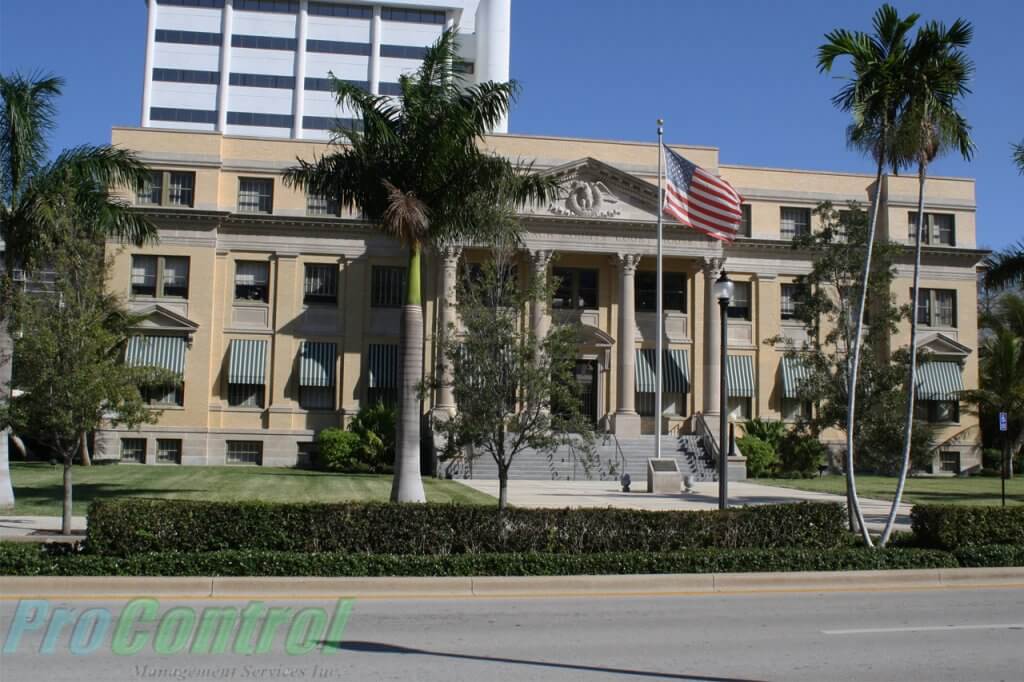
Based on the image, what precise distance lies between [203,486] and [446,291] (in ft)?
Result: 42.7

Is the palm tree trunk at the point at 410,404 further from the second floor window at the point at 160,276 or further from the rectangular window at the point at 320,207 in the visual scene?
the second floor window at the point at 160,276

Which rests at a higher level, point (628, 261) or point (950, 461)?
point (628, 261)

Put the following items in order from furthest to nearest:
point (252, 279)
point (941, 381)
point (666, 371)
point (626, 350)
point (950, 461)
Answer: point (950, 461)
point (941, 381)
point (666, 371)
point (252, 279)
point (626, 350)

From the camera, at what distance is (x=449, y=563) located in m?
12.7

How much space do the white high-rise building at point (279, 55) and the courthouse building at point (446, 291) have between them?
33.5m

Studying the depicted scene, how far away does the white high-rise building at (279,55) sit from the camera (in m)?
71.9

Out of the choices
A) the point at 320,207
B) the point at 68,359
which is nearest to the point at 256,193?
the point at 320,207

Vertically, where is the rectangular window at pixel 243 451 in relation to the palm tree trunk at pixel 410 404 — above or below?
below

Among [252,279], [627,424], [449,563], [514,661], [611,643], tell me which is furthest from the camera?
[252,279]

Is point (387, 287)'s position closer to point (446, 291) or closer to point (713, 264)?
point (446, 291)

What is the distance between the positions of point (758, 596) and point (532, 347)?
6274mm

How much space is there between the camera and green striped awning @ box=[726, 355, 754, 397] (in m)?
41.1

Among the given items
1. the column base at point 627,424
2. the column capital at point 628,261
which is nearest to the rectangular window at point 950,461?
the column base at point 627,424

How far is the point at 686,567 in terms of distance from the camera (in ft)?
43.4
